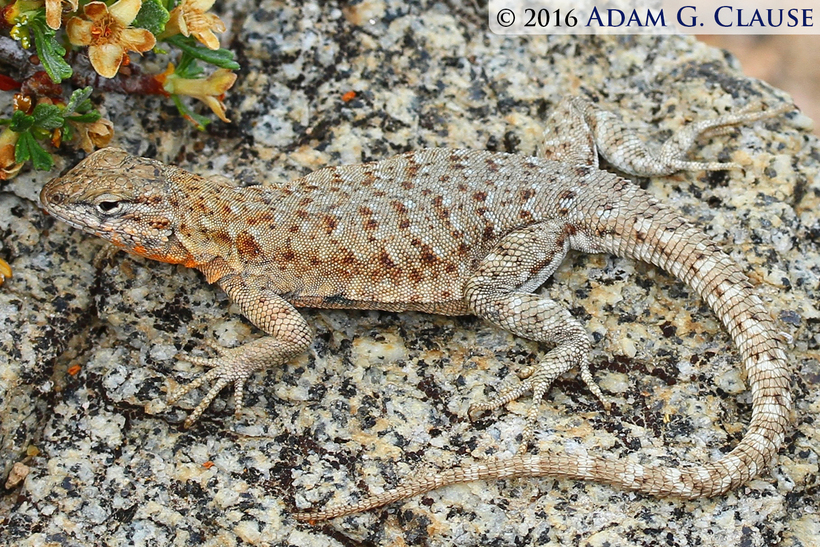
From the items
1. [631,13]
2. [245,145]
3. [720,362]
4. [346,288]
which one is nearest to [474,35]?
[631,13]

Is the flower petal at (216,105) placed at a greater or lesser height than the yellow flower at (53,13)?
lesser

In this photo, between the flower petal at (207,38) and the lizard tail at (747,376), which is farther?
the flower petal at (207,38)

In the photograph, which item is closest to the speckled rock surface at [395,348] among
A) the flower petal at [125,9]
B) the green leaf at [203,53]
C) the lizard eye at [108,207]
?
the lizard eye at [108,207]

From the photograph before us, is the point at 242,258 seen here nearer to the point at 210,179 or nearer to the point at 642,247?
the point at 210,179

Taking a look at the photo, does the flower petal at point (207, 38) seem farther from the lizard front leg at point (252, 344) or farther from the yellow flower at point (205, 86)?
the lizard front leg at point (252, 344)

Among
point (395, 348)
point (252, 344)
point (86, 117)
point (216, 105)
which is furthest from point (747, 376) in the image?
point (86, 117)

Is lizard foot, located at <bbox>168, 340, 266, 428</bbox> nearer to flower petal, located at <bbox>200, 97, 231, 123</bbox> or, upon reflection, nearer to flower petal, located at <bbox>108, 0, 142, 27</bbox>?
flower petal, located at <bbox>200, 97, 231, 123</bbox>

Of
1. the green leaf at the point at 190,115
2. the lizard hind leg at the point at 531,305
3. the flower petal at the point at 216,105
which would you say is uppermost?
the flower petal at the point at 216,105
